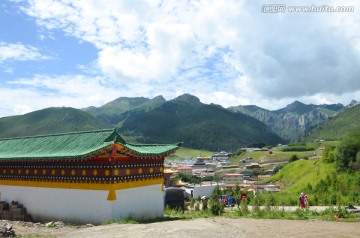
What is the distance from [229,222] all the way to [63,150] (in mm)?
9454

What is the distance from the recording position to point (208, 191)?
6362 cm

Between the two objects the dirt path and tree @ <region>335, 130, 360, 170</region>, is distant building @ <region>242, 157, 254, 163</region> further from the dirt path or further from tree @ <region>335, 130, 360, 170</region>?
the dirt path

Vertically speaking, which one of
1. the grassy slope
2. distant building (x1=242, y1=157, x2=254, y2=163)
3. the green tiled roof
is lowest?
distant building (x1=242, y1=157, x2=254, y2=163)

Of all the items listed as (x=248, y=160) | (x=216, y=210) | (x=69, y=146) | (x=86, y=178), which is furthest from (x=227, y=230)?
(x=248, y=160)

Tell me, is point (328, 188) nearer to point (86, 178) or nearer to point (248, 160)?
point (86, 178)

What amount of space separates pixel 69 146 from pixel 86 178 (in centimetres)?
251

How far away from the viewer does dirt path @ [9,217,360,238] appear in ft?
39.8

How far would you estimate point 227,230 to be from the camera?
12961 mm

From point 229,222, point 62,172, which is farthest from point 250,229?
point 62,172

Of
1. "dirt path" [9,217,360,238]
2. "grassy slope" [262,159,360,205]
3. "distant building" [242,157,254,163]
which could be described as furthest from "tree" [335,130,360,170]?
"distant building" [242,157,254,163]

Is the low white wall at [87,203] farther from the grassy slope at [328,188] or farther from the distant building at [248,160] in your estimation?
the distant building at [248,160]

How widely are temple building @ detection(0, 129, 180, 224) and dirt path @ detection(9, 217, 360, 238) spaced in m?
1.85

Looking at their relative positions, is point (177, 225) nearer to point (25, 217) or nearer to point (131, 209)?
point (131, 209)

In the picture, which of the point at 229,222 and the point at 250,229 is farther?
the point at 229,222
